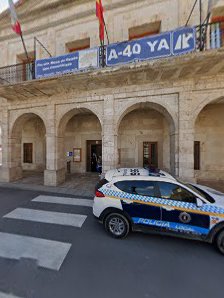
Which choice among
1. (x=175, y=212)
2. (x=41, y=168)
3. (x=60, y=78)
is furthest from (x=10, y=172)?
(x=175, y=212)

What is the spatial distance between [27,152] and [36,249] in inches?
487

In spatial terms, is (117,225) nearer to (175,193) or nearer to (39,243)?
(175,193)

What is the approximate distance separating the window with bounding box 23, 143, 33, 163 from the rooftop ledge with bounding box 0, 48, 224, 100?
6.16 metres

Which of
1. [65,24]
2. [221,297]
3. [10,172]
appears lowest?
[221,297]

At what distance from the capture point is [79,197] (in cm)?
720

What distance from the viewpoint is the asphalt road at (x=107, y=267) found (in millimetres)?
2574

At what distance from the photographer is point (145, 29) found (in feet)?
28.2

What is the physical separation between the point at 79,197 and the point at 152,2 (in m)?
10.2

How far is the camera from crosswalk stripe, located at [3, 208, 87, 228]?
483cm

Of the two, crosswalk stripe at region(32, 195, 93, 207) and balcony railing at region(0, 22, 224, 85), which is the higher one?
balcony railing at region(0, 22, 224, 85)

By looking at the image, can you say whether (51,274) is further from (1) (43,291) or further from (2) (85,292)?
(2) (85,292)

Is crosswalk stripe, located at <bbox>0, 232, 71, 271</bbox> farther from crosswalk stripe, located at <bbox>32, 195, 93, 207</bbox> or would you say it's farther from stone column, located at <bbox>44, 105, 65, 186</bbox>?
stone column, located at <bbox>44, 105, 65, 186</bbox>

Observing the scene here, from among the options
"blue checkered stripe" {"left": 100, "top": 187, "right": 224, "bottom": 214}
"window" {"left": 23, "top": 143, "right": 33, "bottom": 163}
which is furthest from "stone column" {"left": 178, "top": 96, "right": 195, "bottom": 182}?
"window" {"left": 23, "top": 143, "right": 33, "bottom": 163}

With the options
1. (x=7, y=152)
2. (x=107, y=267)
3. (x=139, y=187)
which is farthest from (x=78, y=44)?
(x=107, y=267)
